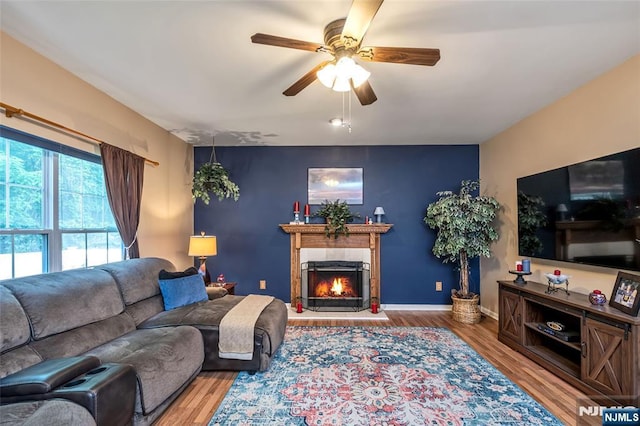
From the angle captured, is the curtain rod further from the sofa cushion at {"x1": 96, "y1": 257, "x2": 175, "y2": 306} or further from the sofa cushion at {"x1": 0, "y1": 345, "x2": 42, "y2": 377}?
the sofa cushion at {"x1": 0, "y1": 345, "x2": 42, "y2": 377}

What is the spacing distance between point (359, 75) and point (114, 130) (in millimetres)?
2669

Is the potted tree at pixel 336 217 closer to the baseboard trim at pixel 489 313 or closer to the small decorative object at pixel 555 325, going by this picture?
the baseboard trim at pixel 489 313

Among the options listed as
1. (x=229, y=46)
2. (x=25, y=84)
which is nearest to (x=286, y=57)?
(x=229, y=46)

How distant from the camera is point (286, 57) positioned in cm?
233

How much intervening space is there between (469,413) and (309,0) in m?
2.92

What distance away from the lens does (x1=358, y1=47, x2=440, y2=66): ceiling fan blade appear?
1.79 meters

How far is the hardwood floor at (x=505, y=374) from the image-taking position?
2105 mm

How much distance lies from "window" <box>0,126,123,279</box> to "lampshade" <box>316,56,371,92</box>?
7.49 feet

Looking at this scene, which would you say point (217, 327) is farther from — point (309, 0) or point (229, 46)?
point (309, 0)

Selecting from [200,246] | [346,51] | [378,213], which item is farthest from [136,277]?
[378,213]

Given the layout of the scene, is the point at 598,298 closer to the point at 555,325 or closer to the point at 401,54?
the point at 555,325

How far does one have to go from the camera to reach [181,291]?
306 cm

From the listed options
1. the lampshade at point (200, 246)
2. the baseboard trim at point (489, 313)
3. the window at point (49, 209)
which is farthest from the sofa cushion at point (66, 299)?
the baseboard trim at point (489, 313)

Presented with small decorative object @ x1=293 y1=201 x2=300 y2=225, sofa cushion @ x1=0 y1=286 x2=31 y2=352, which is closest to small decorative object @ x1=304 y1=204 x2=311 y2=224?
small decorative object @ x1=293 y1=201 x2=300 y2=225
